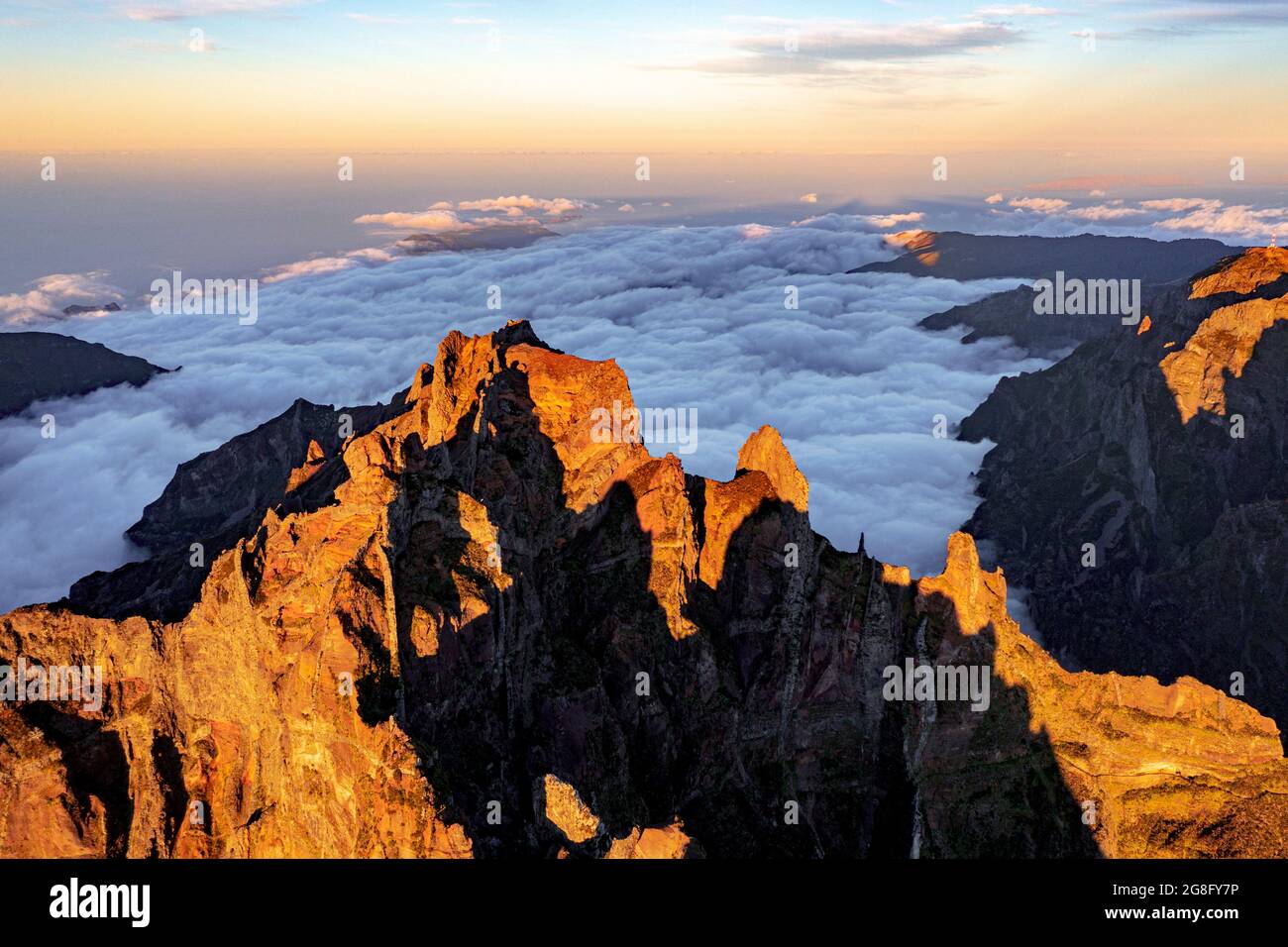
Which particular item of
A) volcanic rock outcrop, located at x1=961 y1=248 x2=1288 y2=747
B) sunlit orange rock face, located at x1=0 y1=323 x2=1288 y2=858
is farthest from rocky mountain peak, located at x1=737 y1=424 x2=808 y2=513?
volcanic rock outcrop, located at x1=961 y1=248 x2=1288 y2=747

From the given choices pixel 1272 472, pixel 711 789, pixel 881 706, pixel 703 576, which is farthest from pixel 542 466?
pixel 1272 472

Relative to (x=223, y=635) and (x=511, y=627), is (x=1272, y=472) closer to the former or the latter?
(x=511, y=627)

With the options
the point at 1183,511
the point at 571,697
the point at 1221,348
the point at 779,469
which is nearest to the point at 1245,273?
the point at 1221,348

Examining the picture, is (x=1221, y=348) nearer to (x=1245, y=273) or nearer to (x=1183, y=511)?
(x=1245, y=273)

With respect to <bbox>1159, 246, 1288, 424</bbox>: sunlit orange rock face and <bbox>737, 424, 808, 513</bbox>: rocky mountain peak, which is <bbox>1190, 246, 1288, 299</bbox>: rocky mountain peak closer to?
<bbox>1159, 246, 1288, 424</bbox>: sunlit orange rock face

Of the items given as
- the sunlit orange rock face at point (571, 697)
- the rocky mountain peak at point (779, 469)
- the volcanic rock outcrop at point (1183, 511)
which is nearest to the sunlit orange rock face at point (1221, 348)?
the volcanic rock outcrop at point (1183, 511)

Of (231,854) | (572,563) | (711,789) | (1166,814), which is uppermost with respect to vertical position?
(572,563)

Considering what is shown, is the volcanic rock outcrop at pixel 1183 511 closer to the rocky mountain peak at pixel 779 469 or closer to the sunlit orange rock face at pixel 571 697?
the sunlit orange rock face at pixel 571 697
